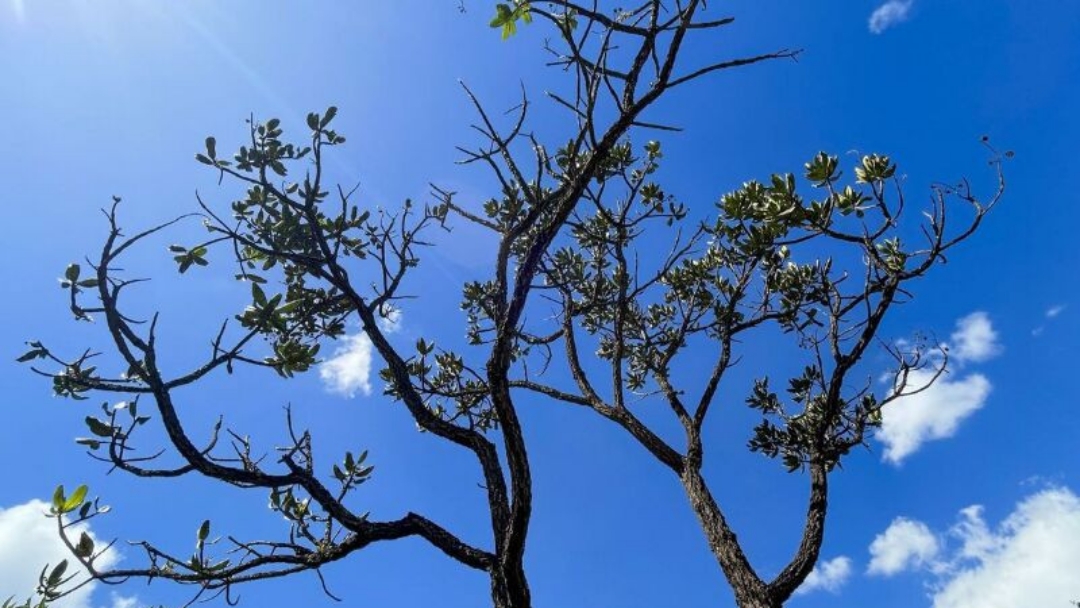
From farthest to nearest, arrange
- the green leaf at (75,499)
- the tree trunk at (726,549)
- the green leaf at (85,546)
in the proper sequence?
1. the tree trunk at (726,549)
2. the green leaf at (85,546)
3. the green leaf at (75,499)

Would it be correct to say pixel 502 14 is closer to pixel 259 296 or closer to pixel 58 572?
pixel 259 296

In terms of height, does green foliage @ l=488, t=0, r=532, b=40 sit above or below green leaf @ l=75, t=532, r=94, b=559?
above

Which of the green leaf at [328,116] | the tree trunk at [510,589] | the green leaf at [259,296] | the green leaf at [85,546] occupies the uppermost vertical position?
the green leaf at [328,116]

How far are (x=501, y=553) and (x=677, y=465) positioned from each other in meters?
2.54

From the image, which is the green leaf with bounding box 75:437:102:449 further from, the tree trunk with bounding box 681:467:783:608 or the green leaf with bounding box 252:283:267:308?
the tree trunk with bounding box 681:467:783:608

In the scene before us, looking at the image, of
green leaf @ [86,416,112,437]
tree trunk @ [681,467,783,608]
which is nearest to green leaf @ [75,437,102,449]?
green leaf @ [86,416,112,437]

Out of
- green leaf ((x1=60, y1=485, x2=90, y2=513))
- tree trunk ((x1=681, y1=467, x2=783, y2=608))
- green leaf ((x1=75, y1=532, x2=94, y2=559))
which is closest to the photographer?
green leaf ((x1=60, y1=485, x2=90, y2=513))

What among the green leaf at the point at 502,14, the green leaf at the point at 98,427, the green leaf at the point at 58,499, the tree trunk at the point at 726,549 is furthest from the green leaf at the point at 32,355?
the tree trunk at the point at 726,549

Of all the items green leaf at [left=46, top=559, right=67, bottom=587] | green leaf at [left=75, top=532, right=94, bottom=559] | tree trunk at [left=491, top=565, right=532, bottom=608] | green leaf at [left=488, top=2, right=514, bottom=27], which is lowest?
tree trunk at [left=491, top=565, right=532, bottom=608]

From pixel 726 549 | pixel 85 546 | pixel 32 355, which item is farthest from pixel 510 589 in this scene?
pixel 32 355

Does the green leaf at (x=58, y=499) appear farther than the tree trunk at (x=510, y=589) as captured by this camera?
No

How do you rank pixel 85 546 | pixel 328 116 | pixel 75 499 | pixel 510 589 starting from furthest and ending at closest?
1. pixel 328 116
2. pixel 510 589
3. pixel 85 546
4. pixel 75 499

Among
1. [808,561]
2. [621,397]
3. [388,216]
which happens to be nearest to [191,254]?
[388,216]

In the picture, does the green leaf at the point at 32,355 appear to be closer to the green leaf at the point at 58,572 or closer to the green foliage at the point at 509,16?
the green leaf at the point at 58,572
